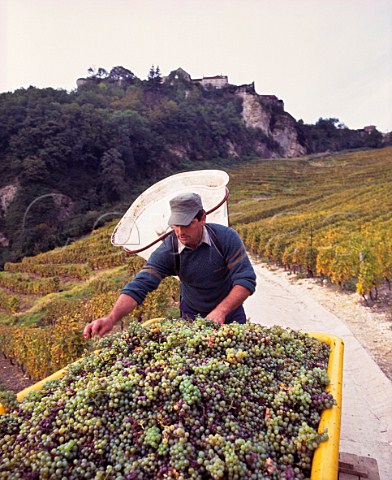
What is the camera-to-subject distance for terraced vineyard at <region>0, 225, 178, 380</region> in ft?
17.3

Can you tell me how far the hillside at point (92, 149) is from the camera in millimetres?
35031

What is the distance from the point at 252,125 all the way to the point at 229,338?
3204 inches

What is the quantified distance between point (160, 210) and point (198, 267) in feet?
2.99

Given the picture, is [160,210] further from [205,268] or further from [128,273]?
[128,273]

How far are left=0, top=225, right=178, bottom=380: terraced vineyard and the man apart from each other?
299cm

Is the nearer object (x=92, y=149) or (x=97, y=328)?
(x=97, y=328)

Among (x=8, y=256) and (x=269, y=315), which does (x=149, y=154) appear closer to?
(x=8, y=256)

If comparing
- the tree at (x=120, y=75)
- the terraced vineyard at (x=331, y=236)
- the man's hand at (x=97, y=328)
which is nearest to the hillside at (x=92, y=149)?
the tree at (x=120, y=75)

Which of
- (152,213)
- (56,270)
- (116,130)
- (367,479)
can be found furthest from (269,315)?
(116,130)

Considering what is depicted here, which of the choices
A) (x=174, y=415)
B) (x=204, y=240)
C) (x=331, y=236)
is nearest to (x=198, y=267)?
(x=204, y=240)

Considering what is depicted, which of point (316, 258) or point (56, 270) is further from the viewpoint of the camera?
point (56, 270)

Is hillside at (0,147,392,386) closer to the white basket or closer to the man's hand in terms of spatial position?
the white basket

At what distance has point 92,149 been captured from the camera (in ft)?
141

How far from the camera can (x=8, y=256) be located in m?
30.9
